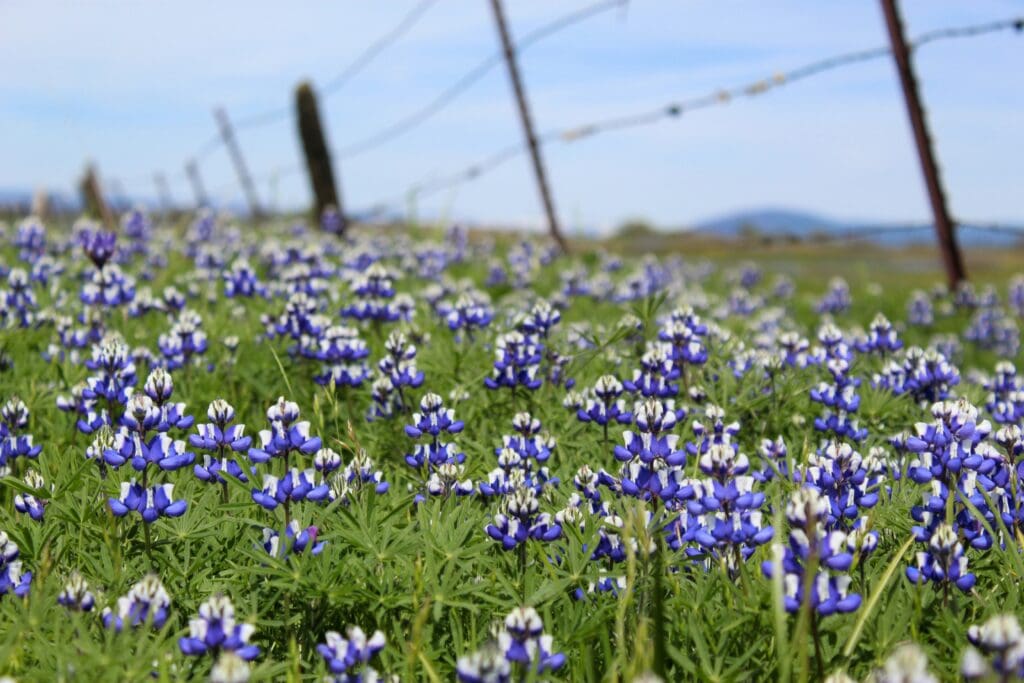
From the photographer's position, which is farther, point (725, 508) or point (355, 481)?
point (355, 481)

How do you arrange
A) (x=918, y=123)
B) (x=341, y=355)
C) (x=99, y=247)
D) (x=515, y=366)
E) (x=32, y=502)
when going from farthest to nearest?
(x=918, y=123) < (x=99, y=247) < (x=341, y=355) < (x=515, y=366) < (x=32, y=502)

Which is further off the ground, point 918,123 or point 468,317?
point 918,123

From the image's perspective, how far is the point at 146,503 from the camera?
3.27m

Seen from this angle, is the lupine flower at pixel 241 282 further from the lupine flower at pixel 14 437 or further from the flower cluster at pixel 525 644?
the flower cluster at pixel 525 644

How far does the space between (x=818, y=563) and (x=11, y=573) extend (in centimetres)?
251

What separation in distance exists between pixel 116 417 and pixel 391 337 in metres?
1.40

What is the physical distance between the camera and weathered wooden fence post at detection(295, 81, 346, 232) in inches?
715

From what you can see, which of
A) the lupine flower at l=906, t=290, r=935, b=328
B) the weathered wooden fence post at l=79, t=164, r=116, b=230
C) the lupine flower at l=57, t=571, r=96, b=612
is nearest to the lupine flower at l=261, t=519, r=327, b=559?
the lupine flower at l=57, t=571, r=96, b=612

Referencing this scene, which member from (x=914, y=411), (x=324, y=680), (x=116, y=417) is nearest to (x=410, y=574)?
(x=324, y=680)

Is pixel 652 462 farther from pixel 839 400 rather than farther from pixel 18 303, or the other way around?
pixel 18 303

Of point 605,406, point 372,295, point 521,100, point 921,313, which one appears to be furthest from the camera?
point 521,100

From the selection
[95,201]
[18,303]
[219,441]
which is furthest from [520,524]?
[95,201]

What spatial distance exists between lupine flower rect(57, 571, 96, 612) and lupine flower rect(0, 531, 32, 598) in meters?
0.36

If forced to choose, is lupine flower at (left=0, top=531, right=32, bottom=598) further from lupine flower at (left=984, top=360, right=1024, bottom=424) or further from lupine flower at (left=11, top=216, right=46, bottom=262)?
lupine flower at (left=11, top=216, right=46, bottom=262)
